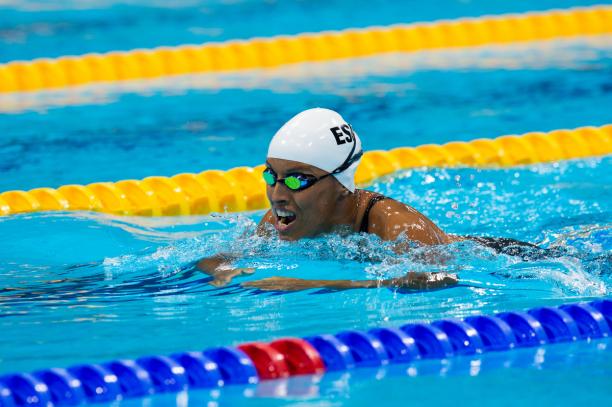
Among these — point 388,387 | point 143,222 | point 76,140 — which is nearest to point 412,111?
point 76,140

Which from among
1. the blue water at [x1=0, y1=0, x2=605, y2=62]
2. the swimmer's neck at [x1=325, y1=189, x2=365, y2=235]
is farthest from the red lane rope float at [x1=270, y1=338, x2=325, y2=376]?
the blue water at [x1=0, y1=0, x2=605, y2=62]

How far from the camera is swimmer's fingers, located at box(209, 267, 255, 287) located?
13.9ft

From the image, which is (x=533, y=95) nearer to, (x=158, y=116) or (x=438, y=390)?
(x=158, y=116)

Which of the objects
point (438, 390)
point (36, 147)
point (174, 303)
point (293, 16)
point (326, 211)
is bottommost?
point (438, 390)

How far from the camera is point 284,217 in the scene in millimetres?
4152

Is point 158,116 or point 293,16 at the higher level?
point 293,16

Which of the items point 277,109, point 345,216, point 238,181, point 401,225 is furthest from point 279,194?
point 277,109

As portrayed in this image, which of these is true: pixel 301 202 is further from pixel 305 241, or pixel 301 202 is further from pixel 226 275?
pixel 226 275

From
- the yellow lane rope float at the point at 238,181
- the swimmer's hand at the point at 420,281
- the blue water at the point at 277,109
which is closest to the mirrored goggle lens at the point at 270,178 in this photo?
the swimmer's hand at the point at 420,281

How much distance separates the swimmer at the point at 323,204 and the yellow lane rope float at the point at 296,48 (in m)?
5.17

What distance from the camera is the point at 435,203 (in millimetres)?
5863

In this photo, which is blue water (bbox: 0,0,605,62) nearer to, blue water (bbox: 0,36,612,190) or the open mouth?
blue water (bbox: 0,36,612,190)

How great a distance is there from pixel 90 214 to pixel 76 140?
2081 millimetres

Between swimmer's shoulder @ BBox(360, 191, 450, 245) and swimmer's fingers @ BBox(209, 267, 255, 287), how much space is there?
0.49m
